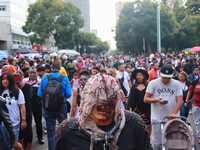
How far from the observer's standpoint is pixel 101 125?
2068mm

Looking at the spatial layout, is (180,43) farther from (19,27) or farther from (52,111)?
(52,111)

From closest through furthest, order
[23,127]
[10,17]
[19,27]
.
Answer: [23,127], [10,17], [19,27]

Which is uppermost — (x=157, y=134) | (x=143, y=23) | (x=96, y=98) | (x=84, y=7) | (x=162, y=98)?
(x=84, y=7)

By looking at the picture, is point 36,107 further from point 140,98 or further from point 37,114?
point 140,98

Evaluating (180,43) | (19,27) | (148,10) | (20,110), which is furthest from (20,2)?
(20,110)

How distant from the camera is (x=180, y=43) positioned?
56.3m

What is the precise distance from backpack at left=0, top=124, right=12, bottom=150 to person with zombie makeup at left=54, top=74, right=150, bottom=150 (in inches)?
66.1

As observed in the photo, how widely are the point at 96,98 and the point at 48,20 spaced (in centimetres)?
4842

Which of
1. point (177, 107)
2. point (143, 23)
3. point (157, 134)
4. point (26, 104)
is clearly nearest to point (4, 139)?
point (26, 104)

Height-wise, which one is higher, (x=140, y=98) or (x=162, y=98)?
(x=162, y=98)

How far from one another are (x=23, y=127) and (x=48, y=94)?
2.75 ft

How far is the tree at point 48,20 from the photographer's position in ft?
157

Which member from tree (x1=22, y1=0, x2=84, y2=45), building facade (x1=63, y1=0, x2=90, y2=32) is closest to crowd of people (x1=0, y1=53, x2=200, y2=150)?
tree (x1=22, y1=0, x2=84, y2=45)

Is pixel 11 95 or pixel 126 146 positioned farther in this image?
pixel 11 95
